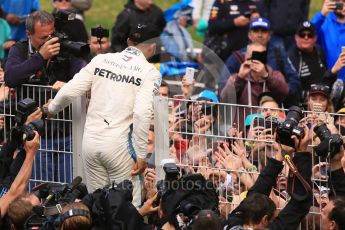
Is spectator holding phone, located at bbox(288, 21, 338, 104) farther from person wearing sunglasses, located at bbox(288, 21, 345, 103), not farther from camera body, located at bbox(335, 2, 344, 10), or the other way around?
camera body, located at bbox(335, 2, 344, 10)

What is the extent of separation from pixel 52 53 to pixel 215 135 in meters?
1.93

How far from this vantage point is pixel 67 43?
14.4m

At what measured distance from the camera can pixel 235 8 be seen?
19219 mm

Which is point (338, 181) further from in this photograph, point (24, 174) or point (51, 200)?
point (24, 174)

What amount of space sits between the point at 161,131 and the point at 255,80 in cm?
308

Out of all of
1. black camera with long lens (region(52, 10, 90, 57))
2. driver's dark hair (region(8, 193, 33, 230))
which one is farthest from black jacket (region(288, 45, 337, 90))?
driver's dark hair (region(8, 193, 33, 230))

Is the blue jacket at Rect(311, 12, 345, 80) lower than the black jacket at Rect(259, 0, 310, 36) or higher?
lower

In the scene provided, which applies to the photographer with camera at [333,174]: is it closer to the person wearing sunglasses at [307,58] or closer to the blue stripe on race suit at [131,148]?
the blue stripe on race suit at [131,148]

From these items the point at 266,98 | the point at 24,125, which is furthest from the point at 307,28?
the point at 24,125

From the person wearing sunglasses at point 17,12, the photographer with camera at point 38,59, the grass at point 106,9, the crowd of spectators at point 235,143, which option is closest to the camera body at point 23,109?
the crowd of spectators at point 235,143

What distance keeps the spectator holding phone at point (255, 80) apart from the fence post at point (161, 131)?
2858 mm

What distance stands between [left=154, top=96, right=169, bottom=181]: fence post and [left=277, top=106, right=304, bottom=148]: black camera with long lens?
156cm

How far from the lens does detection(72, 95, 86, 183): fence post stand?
14.2 meters

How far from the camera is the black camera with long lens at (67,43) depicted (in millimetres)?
14359
